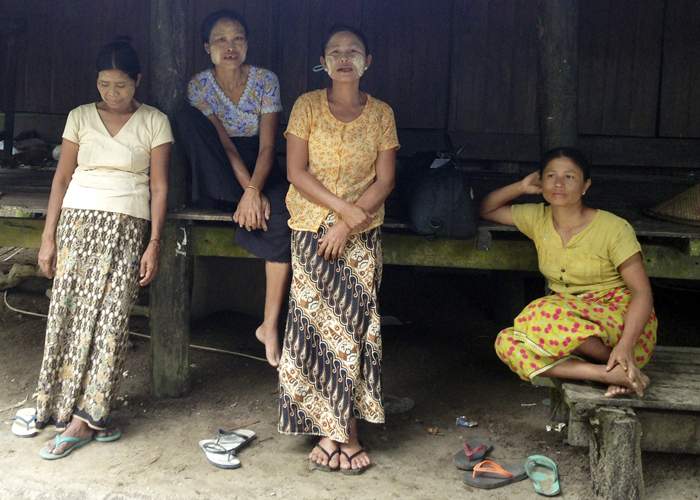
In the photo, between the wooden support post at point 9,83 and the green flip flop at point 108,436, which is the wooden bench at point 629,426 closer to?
the green flip flop at point 108,436

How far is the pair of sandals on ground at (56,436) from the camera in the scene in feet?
13.0

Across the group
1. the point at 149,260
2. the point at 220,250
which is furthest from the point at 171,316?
the point at 149,260

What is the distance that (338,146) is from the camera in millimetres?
3883

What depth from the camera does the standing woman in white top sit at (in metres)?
4.06

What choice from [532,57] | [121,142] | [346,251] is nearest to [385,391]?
[346,251]

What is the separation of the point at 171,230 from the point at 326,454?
1.50 metres

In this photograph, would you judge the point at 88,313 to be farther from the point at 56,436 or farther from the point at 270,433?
the point at 270,433

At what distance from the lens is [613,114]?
6660 mm

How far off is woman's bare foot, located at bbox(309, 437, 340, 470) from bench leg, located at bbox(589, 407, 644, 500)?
3.84ft

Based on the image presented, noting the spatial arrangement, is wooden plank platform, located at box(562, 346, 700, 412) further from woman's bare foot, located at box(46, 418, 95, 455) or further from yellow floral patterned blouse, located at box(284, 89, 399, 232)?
woman's bare foot, located at box(46, 418, 95, 455)

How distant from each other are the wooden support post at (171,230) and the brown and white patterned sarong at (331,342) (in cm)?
95

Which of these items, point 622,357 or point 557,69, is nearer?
point 622,357

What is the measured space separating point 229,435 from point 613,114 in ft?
13.7

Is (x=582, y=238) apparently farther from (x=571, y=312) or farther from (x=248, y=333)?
(x=248, y=333)
